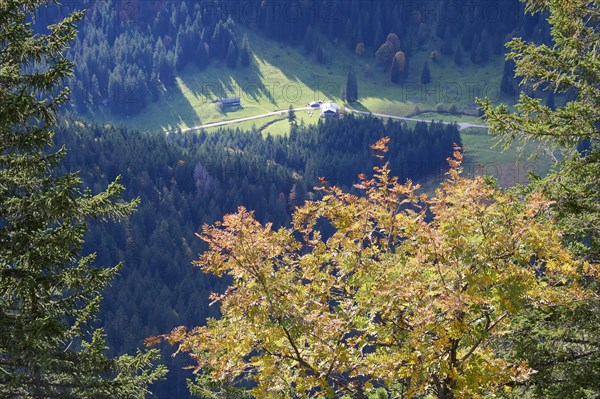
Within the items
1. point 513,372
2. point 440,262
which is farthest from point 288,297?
point 513,372

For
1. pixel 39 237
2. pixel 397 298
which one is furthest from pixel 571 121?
pixel 39 237

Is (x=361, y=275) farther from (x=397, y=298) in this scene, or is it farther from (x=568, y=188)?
(x=568, y=188)

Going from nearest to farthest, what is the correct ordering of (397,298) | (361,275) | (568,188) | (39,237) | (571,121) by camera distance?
(397,298) → (361,275) → (39,237) → (568,188) → (571,121)

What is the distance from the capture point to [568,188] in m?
18.8

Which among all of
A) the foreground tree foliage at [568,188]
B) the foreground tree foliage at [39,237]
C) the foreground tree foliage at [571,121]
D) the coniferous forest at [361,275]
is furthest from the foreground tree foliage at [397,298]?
the foreground tree foliage at [39,237]

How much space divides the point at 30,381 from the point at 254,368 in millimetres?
5748

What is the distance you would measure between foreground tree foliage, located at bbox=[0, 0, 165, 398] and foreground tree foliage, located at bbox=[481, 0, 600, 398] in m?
10.7

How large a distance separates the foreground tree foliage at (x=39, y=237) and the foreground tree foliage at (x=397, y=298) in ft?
10.6

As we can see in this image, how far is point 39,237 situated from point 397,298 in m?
8.61

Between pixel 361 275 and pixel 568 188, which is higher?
pixel 568 188

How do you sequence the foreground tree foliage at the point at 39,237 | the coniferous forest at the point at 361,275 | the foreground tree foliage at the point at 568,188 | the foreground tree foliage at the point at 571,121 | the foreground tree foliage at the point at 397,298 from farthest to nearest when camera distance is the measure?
the foreground tree foliage at the point at 571,121, the foreground tree foliage at the point at 568,188, the foreground tree foliage at the point at 39,237, the coniferous forest at the point at 361,275, the foreground tree foliage at the point at 397,298

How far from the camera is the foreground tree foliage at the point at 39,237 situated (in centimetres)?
1689

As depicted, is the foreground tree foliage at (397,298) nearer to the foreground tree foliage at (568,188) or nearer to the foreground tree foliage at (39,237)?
the foreground tree foliage at (568,188)

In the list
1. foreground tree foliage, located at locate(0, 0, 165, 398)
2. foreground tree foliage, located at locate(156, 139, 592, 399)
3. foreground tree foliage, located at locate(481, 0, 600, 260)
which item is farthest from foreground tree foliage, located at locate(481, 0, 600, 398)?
foreground tree foliage, located at locate(0, 0, 165, 398)
